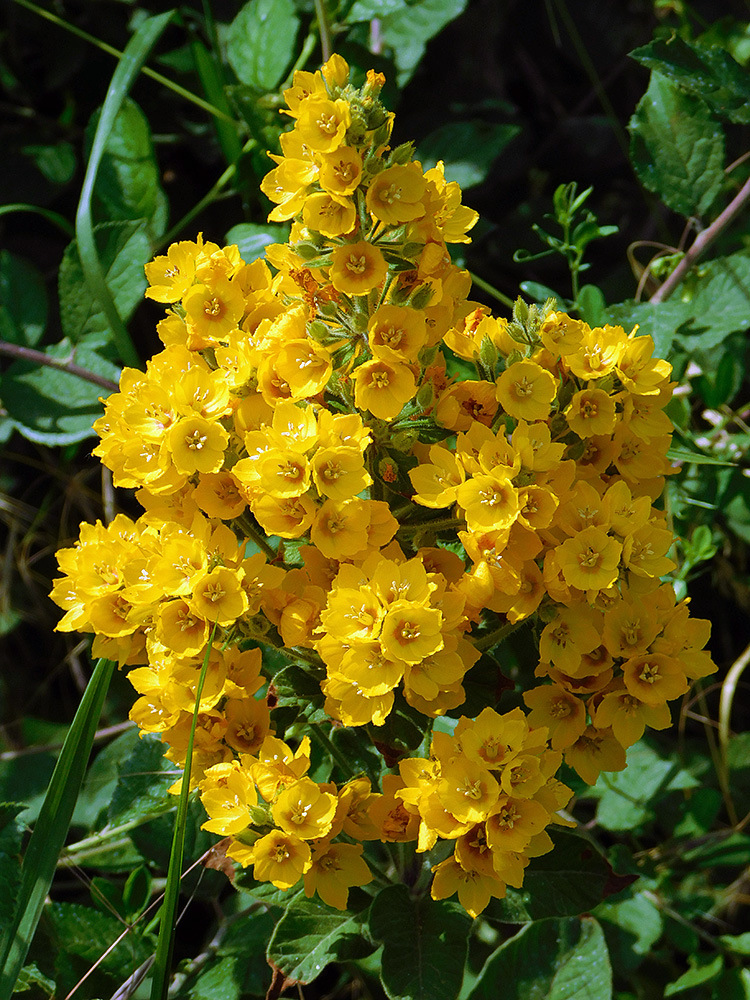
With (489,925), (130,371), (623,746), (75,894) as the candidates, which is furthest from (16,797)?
(623,746)

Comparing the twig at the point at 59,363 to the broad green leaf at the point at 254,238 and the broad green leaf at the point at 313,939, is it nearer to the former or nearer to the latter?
the broad green leaf at the point at 254,238

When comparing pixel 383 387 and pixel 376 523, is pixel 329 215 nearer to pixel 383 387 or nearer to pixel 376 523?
pixel 383 387

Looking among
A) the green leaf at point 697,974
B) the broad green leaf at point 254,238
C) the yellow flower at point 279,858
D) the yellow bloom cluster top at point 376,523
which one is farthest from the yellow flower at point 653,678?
the broad green leaf at point 254,238

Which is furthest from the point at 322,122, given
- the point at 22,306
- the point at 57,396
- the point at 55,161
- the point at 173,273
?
the point at 55,161

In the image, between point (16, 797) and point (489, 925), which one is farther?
point (16, 797)

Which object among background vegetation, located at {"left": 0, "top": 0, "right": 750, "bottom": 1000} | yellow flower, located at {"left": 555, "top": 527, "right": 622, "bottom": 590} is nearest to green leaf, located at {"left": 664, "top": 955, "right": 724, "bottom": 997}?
background vegetation, located at {"left": 0, "top": 0, "right": 750, "bottom": 1000}

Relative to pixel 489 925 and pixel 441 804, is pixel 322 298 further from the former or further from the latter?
pixel 489 925
